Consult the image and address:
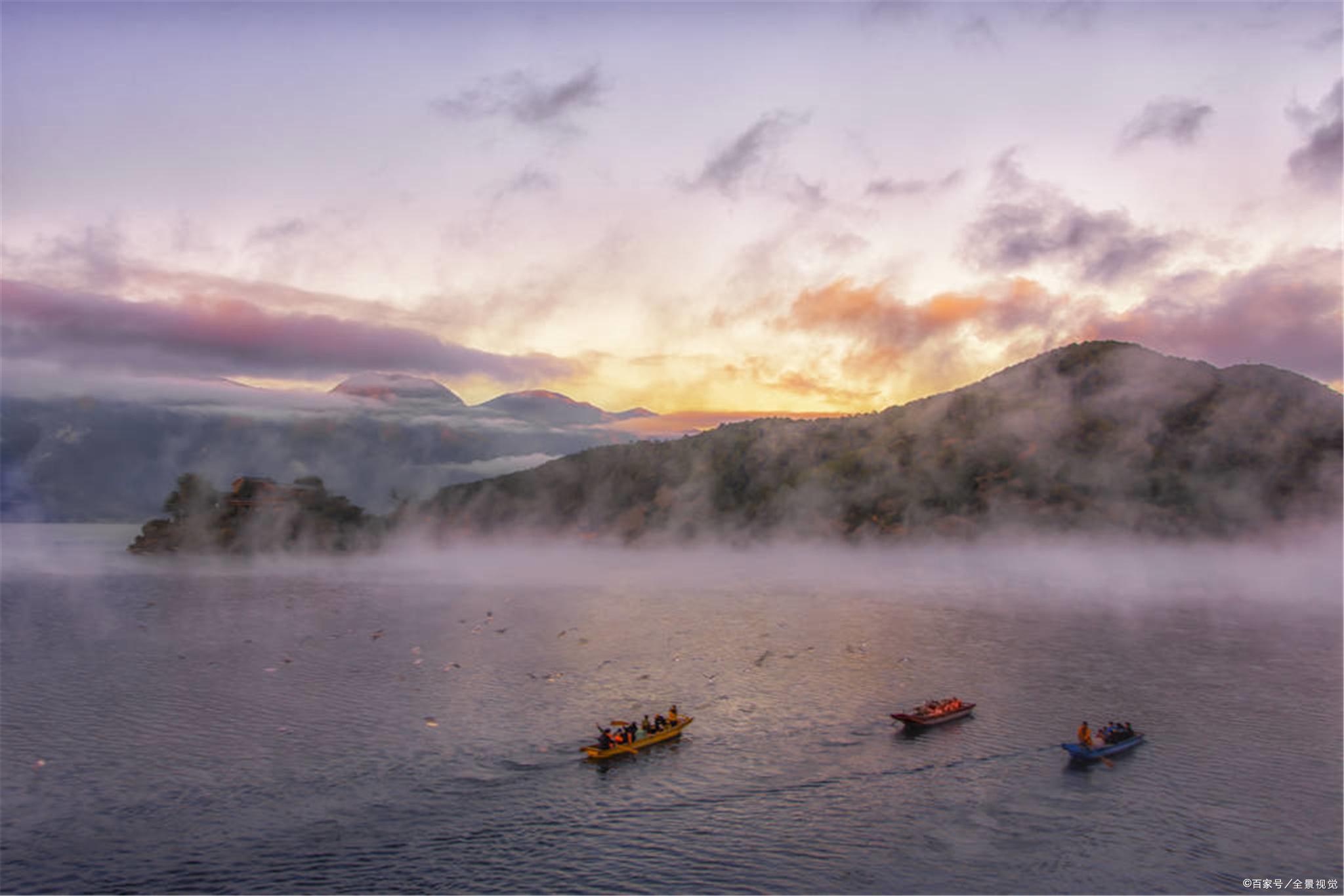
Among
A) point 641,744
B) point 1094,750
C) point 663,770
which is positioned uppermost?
point 1094,750

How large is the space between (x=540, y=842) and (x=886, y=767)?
28259mm

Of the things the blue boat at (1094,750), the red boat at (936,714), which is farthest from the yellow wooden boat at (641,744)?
the blue boat at (1094,750)

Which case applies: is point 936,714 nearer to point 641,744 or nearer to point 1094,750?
point 1094,750

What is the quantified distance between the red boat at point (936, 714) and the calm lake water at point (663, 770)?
1.12 meters

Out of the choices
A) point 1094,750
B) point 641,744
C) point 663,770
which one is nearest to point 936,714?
point 1094,750

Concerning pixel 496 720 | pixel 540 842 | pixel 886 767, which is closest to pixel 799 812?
pixel 886 767

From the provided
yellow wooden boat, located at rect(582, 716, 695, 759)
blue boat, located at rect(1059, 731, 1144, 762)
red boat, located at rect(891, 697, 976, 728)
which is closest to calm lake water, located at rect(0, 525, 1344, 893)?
yellow wooden boat, located at rect(582, 716, 695, 759)

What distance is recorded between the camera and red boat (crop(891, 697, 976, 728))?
80500 millimetres

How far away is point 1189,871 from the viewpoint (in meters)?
53.5

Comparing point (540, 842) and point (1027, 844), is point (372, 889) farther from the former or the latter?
point (1027, 844)

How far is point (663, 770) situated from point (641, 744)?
4437 millimetres

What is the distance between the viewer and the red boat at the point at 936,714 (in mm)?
80500

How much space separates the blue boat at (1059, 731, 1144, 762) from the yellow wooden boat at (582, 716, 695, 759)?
30519 millimetres

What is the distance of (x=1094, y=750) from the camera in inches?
2803
